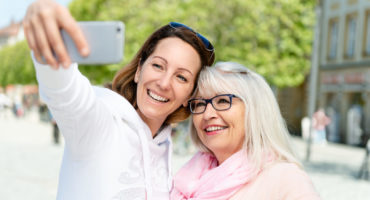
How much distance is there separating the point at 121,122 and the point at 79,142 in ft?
0.88

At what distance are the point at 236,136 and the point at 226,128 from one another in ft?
0.23

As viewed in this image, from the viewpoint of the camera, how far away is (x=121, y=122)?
180 cm

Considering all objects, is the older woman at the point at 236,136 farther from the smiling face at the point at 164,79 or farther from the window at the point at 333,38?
the window at the point at 333,38

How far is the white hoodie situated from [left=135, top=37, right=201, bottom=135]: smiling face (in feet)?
0.47

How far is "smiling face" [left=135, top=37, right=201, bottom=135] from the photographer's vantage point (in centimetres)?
219

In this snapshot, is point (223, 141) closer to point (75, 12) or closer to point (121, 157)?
point (121, 157)

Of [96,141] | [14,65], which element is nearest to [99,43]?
[96,141]

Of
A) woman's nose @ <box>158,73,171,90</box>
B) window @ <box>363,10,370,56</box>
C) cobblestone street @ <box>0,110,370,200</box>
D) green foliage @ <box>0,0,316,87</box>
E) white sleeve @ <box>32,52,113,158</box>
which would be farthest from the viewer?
window @ <box>363,10,370,56</box>

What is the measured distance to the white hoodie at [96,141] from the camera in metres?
1.33

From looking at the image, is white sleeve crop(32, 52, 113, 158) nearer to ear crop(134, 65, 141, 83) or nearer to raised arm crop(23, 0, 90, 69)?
raised arm crop(23, 0, 90, 69)

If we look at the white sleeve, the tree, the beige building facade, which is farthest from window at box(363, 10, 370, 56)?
the white sleeve

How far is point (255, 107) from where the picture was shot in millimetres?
2422

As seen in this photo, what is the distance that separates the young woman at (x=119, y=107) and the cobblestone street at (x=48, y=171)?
5.58m

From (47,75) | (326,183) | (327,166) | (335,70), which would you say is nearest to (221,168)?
(47,75)
